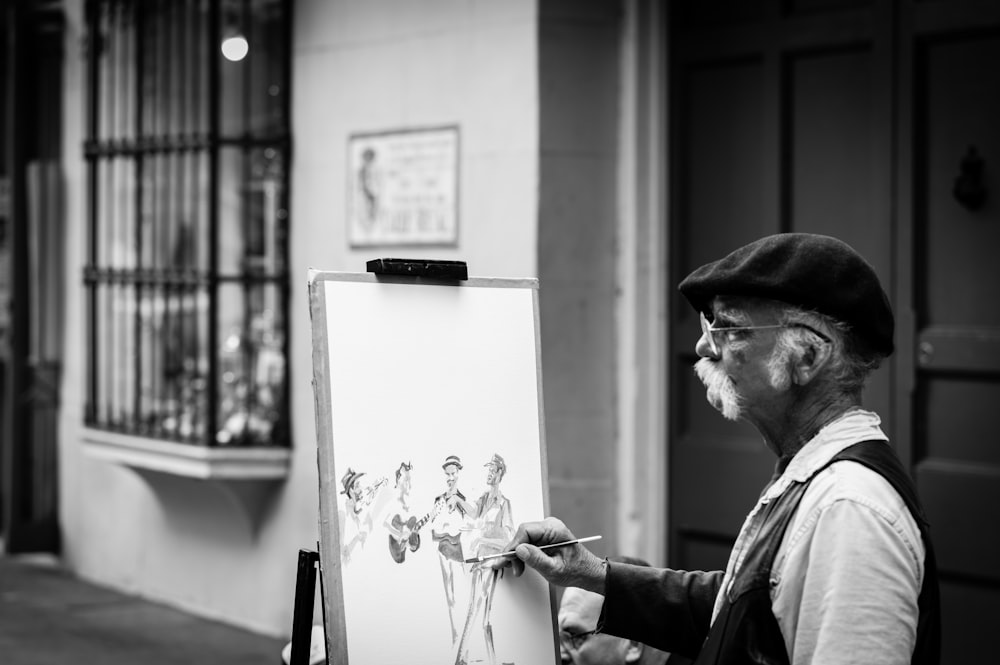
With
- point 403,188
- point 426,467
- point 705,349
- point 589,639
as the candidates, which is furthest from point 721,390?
point 403,188

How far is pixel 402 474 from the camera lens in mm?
2656

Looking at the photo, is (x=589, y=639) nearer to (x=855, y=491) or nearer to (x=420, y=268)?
(x=420, y=268)

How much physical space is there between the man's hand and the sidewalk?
10.7 feet

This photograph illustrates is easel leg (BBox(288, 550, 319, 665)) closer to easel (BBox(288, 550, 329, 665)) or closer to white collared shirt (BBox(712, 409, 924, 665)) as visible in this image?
easel (BBox(288, 550, 329, 665))

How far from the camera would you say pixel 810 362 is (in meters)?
2.29

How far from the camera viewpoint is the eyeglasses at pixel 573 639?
3029 mm

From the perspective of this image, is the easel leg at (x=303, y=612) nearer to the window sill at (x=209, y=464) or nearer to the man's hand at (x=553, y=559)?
the man's hand at (x=553, y=559)

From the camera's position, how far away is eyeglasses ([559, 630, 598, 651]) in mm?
3029

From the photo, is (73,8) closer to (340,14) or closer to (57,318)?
(57,318)

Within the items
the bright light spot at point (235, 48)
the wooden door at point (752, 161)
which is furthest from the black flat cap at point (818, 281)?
the bright light spot at point (235, 48)

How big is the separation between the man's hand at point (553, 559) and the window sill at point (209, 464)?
135 inches

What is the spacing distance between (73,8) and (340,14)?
2339mm

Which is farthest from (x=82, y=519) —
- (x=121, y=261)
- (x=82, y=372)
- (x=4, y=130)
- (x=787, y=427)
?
(x=787, y=427)

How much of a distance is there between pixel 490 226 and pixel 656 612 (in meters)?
2.67
